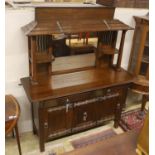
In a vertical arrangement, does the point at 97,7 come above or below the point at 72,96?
above

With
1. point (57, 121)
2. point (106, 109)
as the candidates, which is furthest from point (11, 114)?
point (106, 109)

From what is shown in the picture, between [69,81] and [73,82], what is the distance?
5 cm

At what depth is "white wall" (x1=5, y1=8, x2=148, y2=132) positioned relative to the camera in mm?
1929

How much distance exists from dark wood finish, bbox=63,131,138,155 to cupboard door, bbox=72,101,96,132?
1006mm

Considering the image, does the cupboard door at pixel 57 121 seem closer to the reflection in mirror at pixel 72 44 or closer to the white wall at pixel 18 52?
the white wall at pixel 18 52

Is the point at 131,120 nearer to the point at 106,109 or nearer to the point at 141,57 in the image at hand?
the point at 106,109

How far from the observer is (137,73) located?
278 centimetres

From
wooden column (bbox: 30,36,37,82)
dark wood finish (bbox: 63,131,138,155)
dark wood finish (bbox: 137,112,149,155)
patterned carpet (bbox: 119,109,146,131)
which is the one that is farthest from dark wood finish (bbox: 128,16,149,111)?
dark wood finish (bbox: 137,112,149,155)

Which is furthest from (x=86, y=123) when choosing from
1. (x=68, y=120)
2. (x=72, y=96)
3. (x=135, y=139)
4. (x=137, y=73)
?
(x=135, y=139)

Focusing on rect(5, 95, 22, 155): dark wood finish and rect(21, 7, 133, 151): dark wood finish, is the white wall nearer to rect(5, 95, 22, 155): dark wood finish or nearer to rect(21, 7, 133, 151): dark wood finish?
rect(21, 7, 133, 151): dark wood finish

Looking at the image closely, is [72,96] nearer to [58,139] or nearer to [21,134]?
[58,139]

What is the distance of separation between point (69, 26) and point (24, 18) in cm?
45

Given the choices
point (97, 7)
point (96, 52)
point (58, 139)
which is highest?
point (97, 7)

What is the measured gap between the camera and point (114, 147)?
1125 mm
